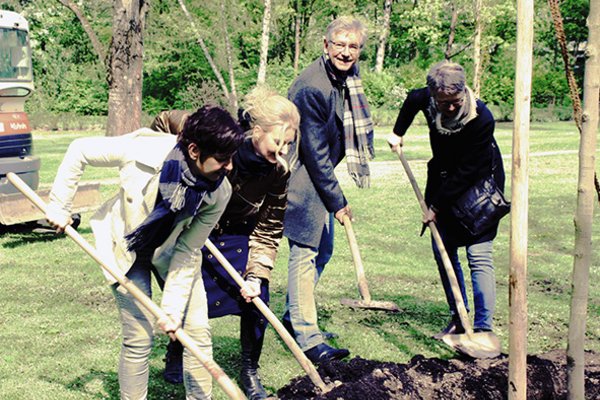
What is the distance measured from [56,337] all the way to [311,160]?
88.5 inches

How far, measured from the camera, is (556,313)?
5707 millimetres

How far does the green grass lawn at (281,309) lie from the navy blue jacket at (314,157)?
2.83 ft

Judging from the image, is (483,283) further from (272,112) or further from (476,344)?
(272,112)

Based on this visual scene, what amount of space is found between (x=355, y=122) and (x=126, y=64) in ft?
27.5

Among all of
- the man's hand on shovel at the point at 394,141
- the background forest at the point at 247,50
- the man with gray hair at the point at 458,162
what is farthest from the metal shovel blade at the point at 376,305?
the background forest at the point at 247,50

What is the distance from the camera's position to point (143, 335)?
10.7ft

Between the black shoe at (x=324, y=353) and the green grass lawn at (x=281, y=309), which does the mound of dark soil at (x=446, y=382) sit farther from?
the green grass lawn at (x=281, y=309)

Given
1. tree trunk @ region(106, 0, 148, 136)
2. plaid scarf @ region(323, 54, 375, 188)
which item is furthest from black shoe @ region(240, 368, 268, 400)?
tree trunk @ region(106, 0, 148, 136)

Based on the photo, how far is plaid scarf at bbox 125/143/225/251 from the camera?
2.89 meters

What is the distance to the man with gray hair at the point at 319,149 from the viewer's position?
14.4 feet

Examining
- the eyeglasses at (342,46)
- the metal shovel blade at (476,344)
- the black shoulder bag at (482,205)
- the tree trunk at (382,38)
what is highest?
the tree trunk at (382,38)

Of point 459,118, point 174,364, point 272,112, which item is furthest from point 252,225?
point 459,118

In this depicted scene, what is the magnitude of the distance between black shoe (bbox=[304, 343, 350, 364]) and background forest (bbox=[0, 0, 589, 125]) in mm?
27697

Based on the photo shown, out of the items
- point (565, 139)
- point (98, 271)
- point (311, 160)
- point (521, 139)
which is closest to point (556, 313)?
point (311, 160)
